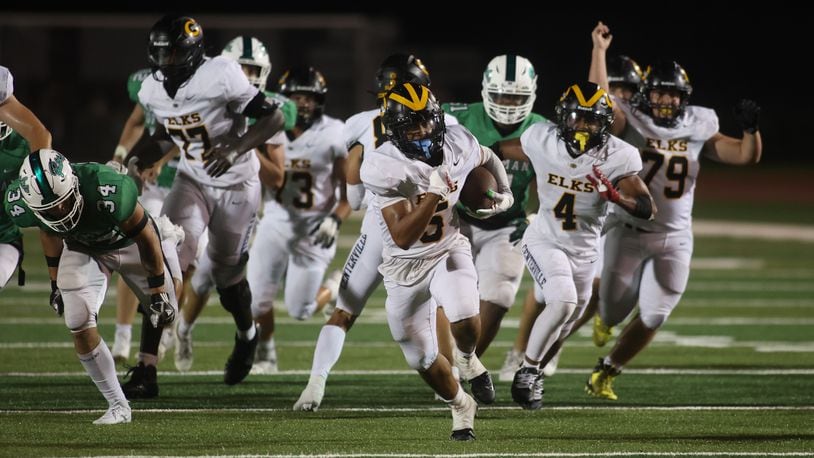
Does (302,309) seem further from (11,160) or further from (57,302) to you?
(57,302)

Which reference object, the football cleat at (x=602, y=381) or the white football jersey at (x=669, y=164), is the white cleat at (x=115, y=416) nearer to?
the football cleat at (x=602, y=381)

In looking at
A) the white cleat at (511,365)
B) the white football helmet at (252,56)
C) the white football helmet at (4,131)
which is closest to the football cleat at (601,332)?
the white cleat at (511,365)

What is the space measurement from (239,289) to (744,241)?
9102 millimetres

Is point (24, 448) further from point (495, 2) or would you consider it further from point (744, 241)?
point (495, 2)

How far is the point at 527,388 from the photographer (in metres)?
5.86

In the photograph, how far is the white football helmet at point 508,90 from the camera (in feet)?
21.3

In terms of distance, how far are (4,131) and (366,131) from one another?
5.59 ft

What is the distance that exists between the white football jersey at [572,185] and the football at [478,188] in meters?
0.76

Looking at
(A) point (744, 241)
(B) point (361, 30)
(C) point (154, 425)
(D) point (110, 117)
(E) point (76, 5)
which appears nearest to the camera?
(C) point (154, 425)

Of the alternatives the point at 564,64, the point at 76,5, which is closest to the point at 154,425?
the point at 76,5

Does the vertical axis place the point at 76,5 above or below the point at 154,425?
below

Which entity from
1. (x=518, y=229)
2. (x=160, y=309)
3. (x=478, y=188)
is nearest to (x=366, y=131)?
(x=518, y=229)

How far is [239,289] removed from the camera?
265 inches

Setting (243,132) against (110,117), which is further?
(110,117)
